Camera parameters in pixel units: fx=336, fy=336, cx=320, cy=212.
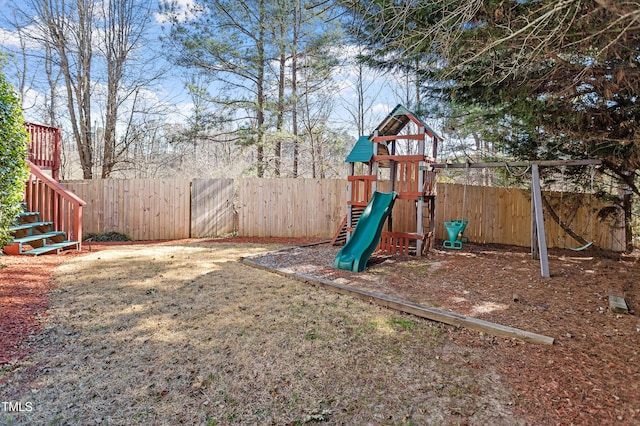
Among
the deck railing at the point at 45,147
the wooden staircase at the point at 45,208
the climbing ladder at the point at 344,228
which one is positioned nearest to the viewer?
the wooden staircase at the point at 45,208

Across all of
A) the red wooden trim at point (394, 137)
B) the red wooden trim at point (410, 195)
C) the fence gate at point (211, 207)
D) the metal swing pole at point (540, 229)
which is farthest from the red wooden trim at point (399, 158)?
the fence gate at point (211, 207)

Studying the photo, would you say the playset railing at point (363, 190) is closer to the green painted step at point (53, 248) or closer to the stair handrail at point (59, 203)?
the stair handrail at point (59, 203)

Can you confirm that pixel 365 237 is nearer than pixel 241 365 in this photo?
No

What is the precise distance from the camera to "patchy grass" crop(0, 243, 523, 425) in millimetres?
2021

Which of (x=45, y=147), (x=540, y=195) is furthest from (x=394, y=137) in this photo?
(x=45, y=147)

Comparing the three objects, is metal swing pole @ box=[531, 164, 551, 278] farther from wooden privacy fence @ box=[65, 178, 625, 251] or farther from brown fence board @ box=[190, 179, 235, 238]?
brown fence board @ box=[190, 179, 235, 238]

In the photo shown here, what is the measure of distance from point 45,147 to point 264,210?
4.95 m

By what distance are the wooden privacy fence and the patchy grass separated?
505cm

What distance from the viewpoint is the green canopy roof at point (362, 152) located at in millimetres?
7000

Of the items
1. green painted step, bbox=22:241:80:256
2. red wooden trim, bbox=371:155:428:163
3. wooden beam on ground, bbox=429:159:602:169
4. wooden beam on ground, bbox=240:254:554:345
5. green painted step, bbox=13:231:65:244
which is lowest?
wooden beam on ground, bbox=240:254:554:345

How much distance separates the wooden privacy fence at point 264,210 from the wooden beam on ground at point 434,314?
4.48 m

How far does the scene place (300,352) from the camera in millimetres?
2740

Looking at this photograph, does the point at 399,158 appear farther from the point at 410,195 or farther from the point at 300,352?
the point at 300,352

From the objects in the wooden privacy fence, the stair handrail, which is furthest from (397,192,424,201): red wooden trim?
the stair handrail
